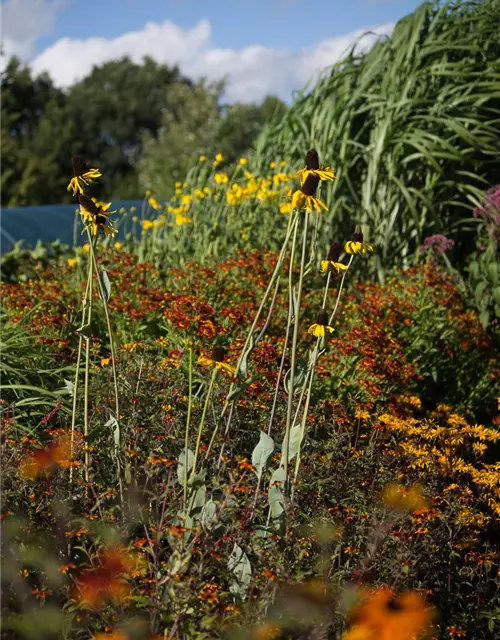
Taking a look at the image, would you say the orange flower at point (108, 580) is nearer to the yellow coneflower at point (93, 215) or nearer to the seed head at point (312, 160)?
the yellow coneflower at point (93, 215)

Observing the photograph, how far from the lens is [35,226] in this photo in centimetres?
795

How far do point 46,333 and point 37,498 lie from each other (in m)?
1.63

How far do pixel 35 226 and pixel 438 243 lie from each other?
4077 millimetres

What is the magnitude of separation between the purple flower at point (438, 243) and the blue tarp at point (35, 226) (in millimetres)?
3399

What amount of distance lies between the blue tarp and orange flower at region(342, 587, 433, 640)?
602cm

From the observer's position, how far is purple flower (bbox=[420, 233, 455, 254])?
565cm

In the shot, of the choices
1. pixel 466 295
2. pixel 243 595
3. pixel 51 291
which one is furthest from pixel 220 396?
pixel 466 295

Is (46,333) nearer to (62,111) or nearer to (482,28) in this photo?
(482,28)

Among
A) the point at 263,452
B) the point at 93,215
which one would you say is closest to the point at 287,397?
the point at 263,452

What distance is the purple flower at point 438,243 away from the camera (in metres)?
5.65

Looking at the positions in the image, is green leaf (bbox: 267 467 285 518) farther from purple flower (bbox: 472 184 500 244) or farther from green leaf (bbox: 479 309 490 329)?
purple flower (bbox: 472 184 500 244)

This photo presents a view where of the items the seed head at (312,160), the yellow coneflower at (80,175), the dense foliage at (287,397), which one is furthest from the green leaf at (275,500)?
the yellow coneflower at (80,175)

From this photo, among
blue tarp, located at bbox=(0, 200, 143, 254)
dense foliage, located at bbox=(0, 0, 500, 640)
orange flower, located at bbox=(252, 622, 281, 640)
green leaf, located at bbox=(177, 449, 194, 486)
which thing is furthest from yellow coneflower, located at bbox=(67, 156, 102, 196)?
blue tarp, located at bbox=(0, 200, 143, 254)

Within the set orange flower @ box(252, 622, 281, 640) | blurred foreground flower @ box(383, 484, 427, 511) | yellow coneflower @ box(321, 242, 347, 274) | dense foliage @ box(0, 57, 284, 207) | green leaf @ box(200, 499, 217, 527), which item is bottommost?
orange flower @ box(252, 622, 281, 640)
